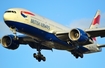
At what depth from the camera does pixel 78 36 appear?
50594 millimetres

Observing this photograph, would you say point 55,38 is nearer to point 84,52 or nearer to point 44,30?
point 44,30

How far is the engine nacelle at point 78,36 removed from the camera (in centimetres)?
5004

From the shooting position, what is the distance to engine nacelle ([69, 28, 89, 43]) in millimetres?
50037

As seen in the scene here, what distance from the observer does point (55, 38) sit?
173 feet

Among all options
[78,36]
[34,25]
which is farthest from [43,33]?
[78,36]

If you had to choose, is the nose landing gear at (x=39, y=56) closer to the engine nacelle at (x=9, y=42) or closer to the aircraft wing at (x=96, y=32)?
the engine nacelle at (x=9, y=42)

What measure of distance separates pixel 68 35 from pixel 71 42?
1624 mm

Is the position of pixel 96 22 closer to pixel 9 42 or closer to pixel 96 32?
pixel 96 32

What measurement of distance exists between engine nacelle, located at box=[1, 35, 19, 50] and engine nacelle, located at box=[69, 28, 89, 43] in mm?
10048

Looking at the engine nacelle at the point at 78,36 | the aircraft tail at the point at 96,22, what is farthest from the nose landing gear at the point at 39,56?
the aircraft tail at the point at 96,22

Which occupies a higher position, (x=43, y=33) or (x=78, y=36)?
(x=43, y=33)

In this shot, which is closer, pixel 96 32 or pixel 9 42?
pixel 96 32

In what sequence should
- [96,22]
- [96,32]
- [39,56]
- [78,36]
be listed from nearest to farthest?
[78,36] → [96,32] → [39,56] → [96,22]

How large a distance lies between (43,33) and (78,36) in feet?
15.7
